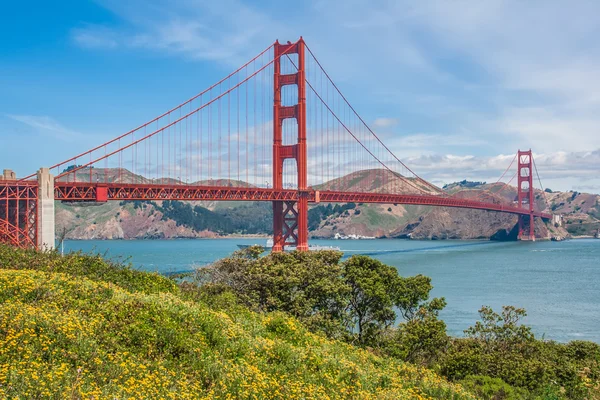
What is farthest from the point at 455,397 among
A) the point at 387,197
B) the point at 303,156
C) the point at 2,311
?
the point at 387,197

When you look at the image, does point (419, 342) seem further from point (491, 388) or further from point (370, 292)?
point (491, 388)

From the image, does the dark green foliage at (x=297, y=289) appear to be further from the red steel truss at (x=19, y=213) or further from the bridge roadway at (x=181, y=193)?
the bridge roadway at (x=181, y=193)

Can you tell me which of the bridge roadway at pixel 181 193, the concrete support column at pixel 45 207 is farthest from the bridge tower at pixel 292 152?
the concrete support column at pixel 45 207

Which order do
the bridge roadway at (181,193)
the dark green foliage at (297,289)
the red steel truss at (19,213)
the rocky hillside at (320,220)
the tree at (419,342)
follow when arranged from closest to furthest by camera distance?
the tree at (419,342) → the dark green foliage at (297,289) → the red steel truss at (19,213) → the bridge roadway at (181,193) → the rocky hillside at (320,220)

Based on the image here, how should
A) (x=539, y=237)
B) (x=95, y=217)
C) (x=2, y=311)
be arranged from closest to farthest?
(x=2, y=311)
(x=539, y=237)
(x=95, y=217)

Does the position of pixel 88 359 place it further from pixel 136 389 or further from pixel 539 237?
pixel 539 237

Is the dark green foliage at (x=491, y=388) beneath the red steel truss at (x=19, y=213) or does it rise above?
beneath

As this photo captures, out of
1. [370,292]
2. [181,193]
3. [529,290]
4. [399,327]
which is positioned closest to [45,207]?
[181,193]

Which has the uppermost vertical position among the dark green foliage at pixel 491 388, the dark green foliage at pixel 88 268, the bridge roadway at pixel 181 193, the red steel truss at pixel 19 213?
the bridge roadway at pixel 181 193
